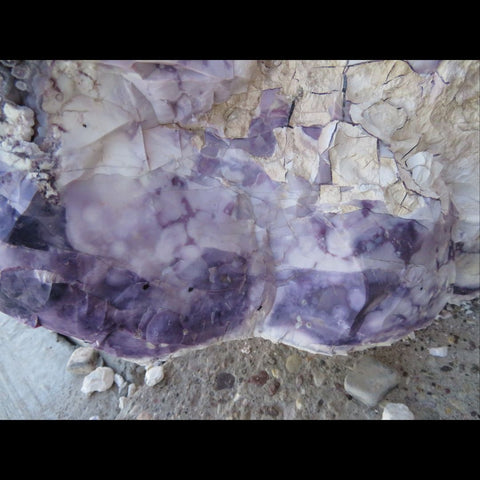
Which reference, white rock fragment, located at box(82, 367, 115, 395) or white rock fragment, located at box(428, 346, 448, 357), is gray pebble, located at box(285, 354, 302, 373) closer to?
white rock fragment, located at box(428, 346, 448, 357)

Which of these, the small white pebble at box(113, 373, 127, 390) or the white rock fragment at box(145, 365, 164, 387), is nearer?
the white rock fragment at box(145, 365, 164, 387)

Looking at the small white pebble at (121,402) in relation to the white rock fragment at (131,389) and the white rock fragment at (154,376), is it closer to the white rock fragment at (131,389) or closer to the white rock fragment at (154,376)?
the white rock fragment at (131,389)

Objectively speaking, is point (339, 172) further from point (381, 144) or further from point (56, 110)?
point (56, 110)

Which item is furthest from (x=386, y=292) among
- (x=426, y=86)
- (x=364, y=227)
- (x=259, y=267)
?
(x=426, y=86)

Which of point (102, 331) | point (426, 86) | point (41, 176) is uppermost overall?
point (426, 86)

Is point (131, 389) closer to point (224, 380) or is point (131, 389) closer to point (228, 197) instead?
point (224, 380)

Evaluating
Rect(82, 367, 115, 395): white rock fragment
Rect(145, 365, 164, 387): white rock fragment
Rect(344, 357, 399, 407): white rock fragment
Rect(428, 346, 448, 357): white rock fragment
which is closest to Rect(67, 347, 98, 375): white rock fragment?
Rect(82, 367, 115, 395): white rock fragment
